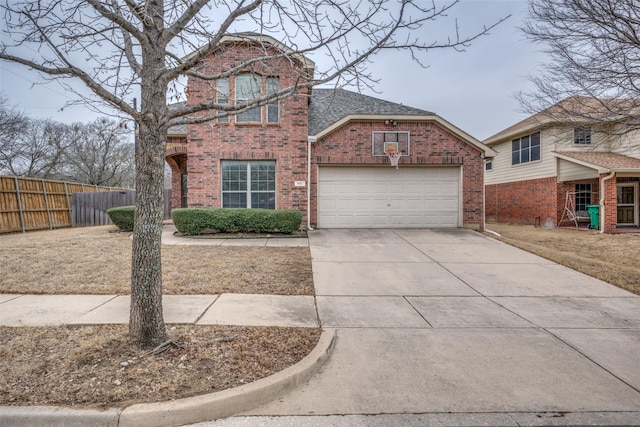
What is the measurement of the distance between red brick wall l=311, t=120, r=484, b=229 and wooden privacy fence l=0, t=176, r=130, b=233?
11.0 m

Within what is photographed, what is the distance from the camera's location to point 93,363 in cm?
308

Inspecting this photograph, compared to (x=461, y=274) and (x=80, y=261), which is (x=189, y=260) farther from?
(x=461, y=274)

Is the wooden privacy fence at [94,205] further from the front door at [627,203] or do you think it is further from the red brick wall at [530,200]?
the front door at [627,203]

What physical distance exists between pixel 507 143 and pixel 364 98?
30.6ft

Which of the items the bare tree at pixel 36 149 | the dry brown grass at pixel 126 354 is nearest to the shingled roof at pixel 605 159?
the dry brown grass at pixel 126 354

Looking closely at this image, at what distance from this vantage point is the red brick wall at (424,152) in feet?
40.8

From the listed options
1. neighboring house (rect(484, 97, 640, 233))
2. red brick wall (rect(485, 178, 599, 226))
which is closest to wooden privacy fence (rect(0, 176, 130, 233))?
neighboring house (rect(484, 97, 640, 233))

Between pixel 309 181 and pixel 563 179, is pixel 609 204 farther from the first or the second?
pixel 309 181

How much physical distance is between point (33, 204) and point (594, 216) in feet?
75.4

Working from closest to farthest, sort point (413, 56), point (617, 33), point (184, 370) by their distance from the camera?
point (184, 370) → point (413, 56) → point (617, 33)

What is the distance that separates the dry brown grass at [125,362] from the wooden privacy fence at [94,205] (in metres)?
13.7

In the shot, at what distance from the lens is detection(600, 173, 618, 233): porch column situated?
13688mm

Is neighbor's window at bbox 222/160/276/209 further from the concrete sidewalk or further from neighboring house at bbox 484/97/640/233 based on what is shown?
neighboring house at bbox 484/97/640/233

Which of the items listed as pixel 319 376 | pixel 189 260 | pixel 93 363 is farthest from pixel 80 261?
pixel 319 376
